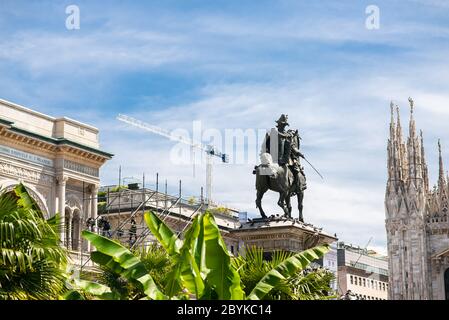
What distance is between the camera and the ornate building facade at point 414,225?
352ft

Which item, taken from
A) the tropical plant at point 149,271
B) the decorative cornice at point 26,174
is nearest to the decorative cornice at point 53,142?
the decorative cornice at point 26,174

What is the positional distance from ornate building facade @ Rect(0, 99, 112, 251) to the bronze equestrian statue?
1056 inches

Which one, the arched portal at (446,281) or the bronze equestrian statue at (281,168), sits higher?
the arched portal at (446,281)

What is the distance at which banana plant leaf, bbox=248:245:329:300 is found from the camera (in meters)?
18.9

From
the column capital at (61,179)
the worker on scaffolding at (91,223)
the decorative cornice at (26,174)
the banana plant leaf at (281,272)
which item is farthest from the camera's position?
the column capital at (61,179)

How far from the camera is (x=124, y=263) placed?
18672mm

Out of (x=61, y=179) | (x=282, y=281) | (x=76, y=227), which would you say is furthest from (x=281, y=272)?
(x=76, y=227)

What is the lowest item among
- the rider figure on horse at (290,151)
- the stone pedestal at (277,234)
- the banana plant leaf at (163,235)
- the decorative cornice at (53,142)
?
the banana plant leaf at (163,235)

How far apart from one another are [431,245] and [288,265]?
3619 inches

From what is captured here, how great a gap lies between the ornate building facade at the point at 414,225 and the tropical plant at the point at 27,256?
90156mm

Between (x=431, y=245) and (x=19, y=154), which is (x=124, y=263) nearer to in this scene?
(x=19, y=154)

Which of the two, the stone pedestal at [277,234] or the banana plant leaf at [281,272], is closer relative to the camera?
the banana plant leaf at [281,272]

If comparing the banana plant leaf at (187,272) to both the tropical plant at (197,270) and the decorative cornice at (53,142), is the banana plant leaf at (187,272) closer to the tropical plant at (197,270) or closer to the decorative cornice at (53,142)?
the tropical plant at (197,270)
